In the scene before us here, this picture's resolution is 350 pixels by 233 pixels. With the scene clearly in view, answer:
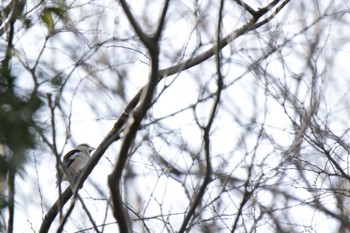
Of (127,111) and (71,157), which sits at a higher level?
(71,157)

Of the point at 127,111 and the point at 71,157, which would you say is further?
the point at 71,157

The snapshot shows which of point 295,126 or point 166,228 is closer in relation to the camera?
point 166,228

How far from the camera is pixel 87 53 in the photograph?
4961mm

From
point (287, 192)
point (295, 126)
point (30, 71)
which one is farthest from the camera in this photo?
point (287, 192)

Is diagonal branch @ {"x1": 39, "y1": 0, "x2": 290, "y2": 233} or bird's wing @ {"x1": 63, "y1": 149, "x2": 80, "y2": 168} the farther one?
bird's wing @ {"x1": 63, "y1": 149, "x2": 80, "y2": 168}

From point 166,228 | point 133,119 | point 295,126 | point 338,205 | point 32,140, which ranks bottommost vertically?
point 32,140

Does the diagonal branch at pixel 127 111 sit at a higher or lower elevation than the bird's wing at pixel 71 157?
lower

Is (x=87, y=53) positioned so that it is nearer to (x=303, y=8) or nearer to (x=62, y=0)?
(x=62, y=0)

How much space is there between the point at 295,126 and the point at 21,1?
2.46 meters

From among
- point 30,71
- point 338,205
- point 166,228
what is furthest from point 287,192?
point 30,71

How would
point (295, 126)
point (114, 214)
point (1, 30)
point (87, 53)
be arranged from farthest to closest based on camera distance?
point (295, 126), point (87, 53), point (1, 30), point (114, 214)

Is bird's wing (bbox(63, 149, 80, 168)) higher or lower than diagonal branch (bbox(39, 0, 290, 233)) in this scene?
higher

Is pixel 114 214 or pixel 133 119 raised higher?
pixel 133 119

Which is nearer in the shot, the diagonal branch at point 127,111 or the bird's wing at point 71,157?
the diagonal branch at point 127,111
